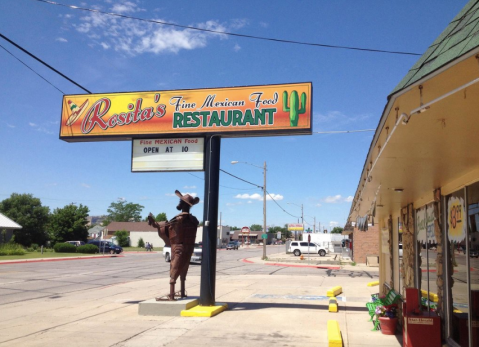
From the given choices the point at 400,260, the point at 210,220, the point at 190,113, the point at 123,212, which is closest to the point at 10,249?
the point at 190,113

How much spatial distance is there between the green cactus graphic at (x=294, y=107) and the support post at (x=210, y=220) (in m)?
1.99

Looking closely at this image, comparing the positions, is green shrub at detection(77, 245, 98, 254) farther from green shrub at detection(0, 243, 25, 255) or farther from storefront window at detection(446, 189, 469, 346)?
storefront window at detection(446, 189, 469, 346)

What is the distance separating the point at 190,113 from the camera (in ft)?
39.4

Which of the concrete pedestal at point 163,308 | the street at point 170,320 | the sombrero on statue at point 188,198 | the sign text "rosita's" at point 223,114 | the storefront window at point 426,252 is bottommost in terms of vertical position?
the street at point 170,320

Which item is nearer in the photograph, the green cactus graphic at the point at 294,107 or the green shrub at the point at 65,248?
the green cactus graphic at the point at 294,107

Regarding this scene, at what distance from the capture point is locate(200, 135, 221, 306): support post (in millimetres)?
11195

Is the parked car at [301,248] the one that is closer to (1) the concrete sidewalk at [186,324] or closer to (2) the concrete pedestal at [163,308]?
(1) the concrete sidewalk at [186,324]

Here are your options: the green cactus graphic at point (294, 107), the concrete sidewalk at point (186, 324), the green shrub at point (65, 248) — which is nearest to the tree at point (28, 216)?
the green shrub at point (65, 248)

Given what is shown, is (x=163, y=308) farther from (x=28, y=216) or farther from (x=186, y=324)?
(x=28, y=216)

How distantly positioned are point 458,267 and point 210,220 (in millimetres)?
6254

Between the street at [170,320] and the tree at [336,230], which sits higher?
the tree at [336,230]

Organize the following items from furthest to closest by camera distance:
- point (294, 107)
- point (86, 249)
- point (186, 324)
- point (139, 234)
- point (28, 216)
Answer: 1. point (139, 234)
2. point (28, 216)
3. point (86, 249)
4. point (294, 107)
5. point (186, 324)

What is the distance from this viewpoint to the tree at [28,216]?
6228 cm

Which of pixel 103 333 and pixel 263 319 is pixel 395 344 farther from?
pixel 103 333
